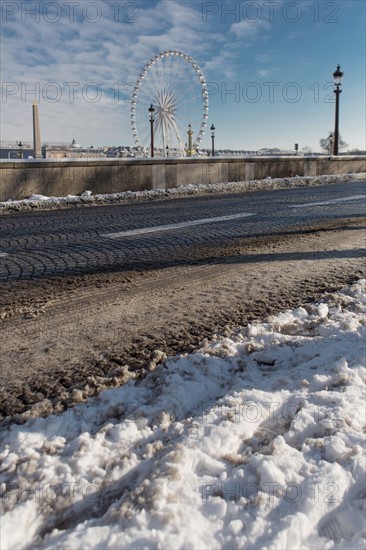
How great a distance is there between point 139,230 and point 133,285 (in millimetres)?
3031

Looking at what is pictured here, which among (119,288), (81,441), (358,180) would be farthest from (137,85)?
(81,441)

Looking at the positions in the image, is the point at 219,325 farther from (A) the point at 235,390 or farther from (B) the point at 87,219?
(B) the point at 87,219

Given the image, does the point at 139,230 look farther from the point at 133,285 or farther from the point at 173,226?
the point at 133,285

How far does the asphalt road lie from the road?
24 millimetres

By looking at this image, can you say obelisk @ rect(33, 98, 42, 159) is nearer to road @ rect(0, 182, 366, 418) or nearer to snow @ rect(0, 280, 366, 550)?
road @ rect(0, 182, 366, 418)

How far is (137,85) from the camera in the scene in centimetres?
3822

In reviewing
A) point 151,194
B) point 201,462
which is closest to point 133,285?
point 201,462

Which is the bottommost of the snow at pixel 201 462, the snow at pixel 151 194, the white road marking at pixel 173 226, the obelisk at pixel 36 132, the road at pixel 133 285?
the snow at pixel 201 462

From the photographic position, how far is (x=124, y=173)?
547 inches

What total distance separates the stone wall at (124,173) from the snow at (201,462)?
10087mm

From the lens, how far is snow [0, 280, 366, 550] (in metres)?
1.54

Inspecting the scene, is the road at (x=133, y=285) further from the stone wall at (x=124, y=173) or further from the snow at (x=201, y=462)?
the stone wall at (x=124, y=173)

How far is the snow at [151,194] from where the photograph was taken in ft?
35.1

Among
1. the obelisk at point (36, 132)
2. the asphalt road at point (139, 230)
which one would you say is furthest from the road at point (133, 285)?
the obelisk at point (36, 132)
